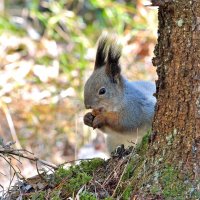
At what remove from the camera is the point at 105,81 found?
10.9ft

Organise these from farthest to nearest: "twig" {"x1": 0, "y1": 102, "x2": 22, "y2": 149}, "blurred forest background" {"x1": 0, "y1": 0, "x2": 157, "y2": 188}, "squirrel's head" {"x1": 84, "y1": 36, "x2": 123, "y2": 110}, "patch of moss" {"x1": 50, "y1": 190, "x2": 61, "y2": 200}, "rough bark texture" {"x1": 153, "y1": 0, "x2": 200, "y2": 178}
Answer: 1. "blurred forest background" {"x1": 0, "y1": 0, "x2": 157, "y2": 188}
2. "twig" {"x1": 0, "y1": 102, "x2": 22, "y2": 149}
3. "squirrel's head" {"x1": 84, "y1": 36, "x2": 123, "y2": 110}
4. "patch of moss" {"x1": 50, "y1": 190, "x2": 61, "y2": 200}
5. "rough bark texture" {"x1": 153, "y1": 0, "x2": 200, "y2": 178}

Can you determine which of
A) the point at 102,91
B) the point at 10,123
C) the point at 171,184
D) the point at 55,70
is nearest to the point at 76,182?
the point at 171,184

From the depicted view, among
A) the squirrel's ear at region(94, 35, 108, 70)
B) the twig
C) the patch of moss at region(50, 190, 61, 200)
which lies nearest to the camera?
the patch of moss at region(50, 190, 61, 200)

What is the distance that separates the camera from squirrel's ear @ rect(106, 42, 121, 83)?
3123 mm

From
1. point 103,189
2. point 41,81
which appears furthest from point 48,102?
point 103,189

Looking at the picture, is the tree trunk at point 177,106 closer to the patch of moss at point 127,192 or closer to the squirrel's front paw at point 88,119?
the patch of moss at point 127,192

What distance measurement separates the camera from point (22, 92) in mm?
5406

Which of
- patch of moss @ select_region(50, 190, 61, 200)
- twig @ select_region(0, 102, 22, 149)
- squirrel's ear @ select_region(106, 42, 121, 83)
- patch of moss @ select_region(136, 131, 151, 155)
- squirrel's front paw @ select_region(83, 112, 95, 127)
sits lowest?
twig @ select_region(0, 102, 22, 149)

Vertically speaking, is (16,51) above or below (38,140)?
above

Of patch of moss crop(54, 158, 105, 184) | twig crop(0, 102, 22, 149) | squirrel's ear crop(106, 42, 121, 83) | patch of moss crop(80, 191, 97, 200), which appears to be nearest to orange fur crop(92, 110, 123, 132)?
squirrel's ear crop(106, 42, 121, 83)

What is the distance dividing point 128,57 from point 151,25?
0.44 meters

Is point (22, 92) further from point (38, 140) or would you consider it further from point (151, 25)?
point (151, 25)

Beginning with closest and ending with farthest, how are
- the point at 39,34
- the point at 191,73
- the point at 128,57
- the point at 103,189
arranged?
1. the point at 191,73
2. the point at 103,189
3. the point at 128,57
4. the point at 39,34

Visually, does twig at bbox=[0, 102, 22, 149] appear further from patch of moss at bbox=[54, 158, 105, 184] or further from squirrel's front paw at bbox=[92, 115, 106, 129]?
patch of moss at bbox=[54, 158, 105, 184]
